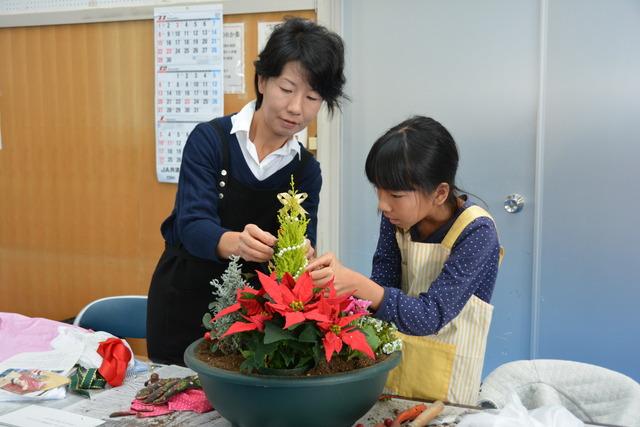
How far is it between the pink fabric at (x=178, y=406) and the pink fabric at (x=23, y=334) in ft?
2.07

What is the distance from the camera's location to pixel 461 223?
1482 mm

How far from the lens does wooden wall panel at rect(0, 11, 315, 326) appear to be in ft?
10.9

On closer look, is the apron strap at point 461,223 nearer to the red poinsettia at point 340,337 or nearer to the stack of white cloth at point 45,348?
the red poinsettia at point 340,337

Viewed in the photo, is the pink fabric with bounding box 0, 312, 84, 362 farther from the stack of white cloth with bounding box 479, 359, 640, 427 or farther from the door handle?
the door handle

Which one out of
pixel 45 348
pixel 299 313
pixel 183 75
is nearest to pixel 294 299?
pixel 299 313

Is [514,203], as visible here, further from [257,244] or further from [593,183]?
[257,244]

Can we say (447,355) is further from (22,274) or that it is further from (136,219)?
(22,274)

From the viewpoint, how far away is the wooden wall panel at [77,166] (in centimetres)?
332

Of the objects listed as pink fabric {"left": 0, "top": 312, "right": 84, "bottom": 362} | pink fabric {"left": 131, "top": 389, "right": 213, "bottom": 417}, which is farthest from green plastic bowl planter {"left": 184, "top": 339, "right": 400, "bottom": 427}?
pink fabric {"left": 0, "top": 312, "right": 84, "bottom": 362}

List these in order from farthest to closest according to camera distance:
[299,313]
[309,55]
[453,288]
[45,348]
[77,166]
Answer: [77,166] → [45,348] → [309,55] → [453,288] → [299,313]

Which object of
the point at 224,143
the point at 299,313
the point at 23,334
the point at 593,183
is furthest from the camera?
the point at 593,183

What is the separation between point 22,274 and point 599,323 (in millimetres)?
2906

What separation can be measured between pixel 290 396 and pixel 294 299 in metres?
0.15

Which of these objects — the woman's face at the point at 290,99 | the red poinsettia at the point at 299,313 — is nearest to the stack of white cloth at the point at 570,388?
the red poinsettia at the point at 299,313
